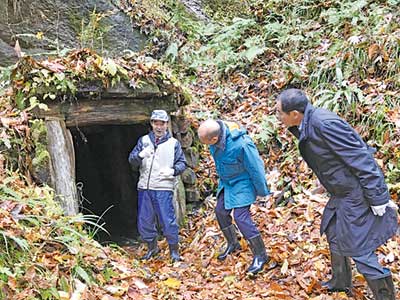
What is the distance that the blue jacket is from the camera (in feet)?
16.3

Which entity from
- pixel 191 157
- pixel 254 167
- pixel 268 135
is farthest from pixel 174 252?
pixel 268 135

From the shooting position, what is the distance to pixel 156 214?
6152 mm

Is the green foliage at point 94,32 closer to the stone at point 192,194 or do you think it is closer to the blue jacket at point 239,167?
the stone at point 192,194

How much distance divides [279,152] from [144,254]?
111 inches

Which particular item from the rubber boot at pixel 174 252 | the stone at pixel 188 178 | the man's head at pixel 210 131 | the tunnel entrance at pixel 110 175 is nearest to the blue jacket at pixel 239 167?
the man's head at pixel 210 131

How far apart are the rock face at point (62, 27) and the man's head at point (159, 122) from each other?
3576mm

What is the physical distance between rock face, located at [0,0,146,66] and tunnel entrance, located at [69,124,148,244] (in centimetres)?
182

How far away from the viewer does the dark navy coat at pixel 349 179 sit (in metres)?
3.60

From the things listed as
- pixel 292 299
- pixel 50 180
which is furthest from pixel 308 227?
pixel 50 180

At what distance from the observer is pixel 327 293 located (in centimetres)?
430

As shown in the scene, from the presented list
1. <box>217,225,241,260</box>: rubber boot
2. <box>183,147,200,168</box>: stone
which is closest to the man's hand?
<box>217,225,241,260</box>: rubber boot

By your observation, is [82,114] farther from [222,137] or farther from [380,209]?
[380,209]

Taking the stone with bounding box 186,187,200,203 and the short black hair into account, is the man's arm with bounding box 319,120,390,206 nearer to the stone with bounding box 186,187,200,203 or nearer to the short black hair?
the short black hair

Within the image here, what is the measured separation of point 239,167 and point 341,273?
62.0 inches
